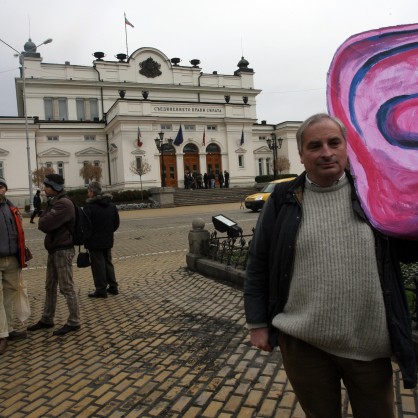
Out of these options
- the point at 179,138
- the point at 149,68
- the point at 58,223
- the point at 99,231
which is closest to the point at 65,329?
the point at 58,223

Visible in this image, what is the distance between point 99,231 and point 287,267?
559 centimetres

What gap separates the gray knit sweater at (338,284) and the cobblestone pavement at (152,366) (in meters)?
1.59

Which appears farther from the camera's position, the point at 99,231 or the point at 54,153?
the point at 54,153

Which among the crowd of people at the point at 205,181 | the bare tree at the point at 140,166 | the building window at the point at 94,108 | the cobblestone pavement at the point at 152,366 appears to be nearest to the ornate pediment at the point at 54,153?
the bare tree at the point at 140,166

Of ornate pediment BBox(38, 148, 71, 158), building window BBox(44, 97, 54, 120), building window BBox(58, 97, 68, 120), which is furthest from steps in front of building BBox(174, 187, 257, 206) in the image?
building window BBox(44, 97, 54, 120)

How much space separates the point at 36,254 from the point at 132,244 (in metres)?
2.99

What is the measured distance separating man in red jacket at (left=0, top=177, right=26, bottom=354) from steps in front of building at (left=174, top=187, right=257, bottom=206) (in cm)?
2984

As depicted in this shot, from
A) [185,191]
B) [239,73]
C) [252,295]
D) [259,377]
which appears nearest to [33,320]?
[259,377]

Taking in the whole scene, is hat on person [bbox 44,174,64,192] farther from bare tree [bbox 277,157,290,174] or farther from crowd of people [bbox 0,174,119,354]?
bare tree [bbox 277,157,290,174]

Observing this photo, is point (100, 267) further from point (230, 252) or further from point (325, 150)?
point (325, 150)

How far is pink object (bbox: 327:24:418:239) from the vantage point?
1938 mm

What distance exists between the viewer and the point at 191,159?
4706 cm

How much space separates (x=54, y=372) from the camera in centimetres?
433

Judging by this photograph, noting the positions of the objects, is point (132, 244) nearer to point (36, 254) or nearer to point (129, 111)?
point (36, 254)
